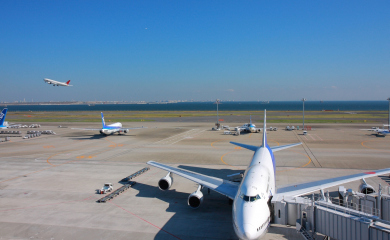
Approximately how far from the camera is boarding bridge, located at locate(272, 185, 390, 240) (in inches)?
454

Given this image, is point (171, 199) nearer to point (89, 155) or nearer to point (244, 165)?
point (244, 165)

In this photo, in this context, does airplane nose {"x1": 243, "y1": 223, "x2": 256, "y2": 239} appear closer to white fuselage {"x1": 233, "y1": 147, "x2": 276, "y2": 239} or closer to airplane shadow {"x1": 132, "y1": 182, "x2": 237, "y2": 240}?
white fuselage {"x1": 233, "y1": 147, "x2": 276, "y2": 239}

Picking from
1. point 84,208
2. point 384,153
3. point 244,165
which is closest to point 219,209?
point 84,208

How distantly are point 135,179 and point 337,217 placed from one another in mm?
21274

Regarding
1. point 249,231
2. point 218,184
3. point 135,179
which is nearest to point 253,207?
point 249,231

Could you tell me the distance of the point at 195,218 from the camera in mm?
18766

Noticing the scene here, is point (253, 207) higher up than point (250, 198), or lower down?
lower down

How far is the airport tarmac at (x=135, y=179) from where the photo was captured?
1730cm

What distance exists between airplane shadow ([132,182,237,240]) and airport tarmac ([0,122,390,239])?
0.22 feet

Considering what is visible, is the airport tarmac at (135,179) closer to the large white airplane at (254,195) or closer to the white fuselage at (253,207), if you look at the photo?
the large white airplane at (254,195)

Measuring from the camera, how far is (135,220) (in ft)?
60.8

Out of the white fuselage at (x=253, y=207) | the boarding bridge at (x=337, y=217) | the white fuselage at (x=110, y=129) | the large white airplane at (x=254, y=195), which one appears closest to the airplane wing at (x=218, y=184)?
the large white airplane at (x=254, y=195)

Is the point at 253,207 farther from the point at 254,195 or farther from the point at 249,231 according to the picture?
the point at 249,231

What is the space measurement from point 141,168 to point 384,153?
38213 millimetres
